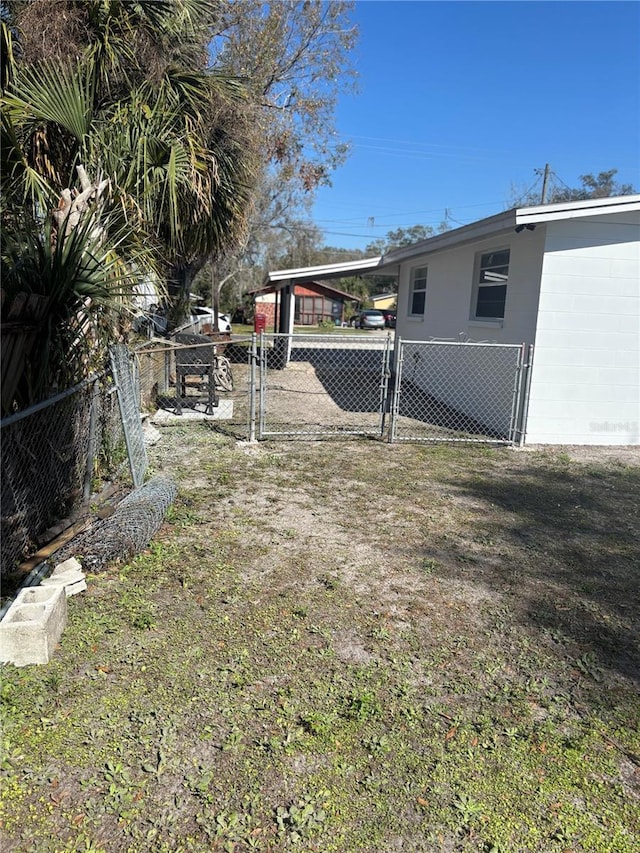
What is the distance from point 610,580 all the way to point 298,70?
16.9 metres

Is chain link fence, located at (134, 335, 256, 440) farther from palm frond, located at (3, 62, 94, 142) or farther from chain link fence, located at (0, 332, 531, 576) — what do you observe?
palm frond, located at (3, 62, 94, 142)

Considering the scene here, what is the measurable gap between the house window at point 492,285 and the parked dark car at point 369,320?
37.4 metres

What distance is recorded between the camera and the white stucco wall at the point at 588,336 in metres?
7.93

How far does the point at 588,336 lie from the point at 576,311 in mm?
402

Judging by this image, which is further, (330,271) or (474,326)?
(330,271)

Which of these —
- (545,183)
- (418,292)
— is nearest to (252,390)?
(418,292)

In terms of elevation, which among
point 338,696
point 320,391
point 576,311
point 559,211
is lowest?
point 338,696

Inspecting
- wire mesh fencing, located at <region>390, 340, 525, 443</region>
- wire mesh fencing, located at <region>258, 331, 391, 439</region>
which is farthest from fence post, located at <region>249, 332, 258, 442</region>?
wire mesh fencing, located at <region>390, 340, 525, 443</region>

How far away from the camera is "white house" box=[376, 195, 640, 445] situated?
7859 mm

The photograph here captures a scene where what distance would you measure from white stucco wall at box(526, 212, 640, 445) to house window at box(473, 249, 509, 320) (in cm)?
124

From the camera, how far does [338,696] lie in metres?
2.86

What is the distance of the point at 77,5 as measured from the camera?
659 centimetres

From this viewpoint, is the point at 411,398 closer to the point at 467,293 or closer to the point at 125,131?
the point at 467,293

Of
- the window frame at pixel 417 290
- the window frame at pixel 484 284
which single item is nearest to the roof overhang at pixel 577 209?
the window frame at pixel 484 284
